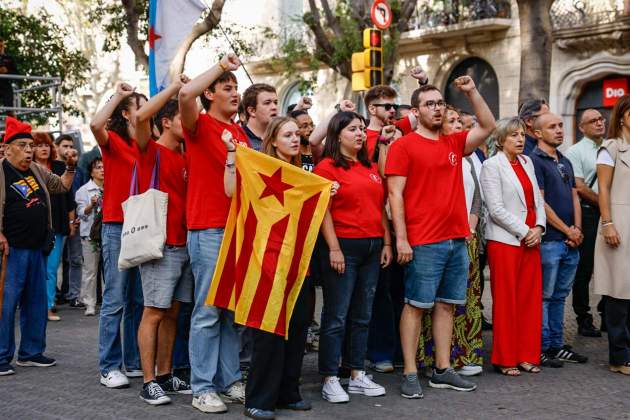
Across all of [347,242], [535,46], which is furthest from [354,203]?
[535,46]

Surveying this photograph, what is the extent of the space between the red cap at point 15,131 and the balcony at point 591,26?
17.1 m

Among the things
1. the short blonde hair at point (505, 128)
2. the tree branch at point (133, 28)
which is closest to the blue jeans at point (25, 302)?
the short blonde hair at point (505, 128)

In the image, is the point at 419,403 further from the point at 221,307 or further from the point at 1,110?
the point at 1,110

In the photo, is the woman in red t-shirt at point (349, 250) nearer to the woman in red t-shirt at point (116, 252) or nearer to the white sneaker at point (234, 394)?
the white sneaker at point (234, 394)

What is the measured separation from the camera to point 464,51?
87.6ft

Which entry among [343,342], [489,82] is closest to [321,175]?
[343,342]

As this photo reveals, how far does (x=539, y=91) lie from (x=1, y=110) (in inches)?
346

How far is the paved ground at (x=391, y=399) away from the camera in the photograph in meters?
6.23

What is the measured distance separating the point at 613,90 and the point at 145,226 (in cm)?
1880

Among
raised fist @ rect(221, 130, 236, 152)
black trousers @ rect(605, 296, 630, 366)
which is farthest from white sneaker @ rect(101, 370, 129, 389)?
black trousers @ rect(605, 296, 630, 366)

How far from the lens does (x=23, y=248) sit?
7770 millimetres

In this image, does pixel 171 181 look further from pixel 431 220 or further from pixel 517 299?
pixel 517 299

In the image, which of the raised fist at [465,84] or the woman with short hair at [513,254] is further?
the woman with short hair at [513,254]

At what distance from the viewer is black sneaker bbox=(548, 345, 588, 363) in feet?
26.1
